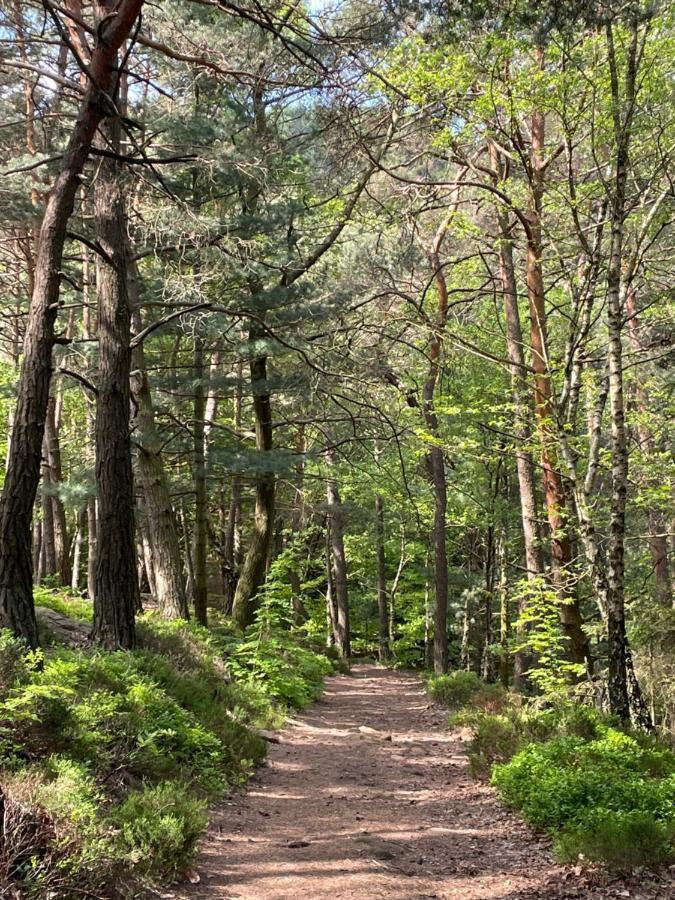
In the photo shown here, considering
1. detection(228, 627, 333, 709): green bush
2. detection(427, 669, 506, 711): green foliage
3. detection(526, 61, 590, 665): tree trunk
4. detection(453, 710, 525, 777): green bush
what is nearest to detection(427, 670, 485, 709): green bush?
detection(427, 669, 506, 711): green foliage

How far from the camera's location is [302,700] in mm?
11617

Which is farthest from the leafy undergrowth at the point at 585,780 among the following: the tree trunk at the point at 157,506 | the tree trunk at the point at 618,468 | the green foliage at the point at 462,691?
the tree trunk at the point at 157,506

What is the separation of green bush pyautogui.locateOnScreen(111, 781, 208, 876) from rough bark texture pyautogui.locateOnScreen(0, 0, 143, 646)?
6.77 feet

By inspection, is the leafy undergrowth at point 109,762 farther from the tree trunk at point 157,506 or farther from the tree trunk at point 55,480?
the tree trunk at point 55,480

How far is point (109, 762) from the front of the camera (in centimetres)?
484

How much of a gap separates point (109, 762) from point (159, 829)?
2.91 feet

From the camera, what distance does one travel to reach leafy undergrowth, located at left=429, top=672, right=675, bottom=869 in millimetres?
4355

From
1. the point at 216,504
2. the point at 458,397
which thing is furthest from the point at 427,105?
the point at 216,504

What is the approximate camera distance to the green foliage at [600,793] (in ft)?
14.2

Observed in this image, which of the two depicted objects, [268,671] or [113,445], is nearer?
[113,445]

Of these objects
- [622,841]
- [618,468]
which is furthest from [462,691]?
[622,841]

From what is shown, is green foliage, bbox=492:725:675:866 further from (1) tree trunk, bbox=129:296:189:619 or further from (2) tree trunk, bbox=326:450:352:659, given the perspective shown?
(2) tree trunk, bbox=326:450:352:659

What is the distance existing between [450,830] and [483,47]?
8.57 m

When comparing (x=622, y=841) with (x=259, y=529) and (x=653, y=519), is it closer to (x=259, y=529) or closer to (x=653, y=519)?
(x=653, y=519)
